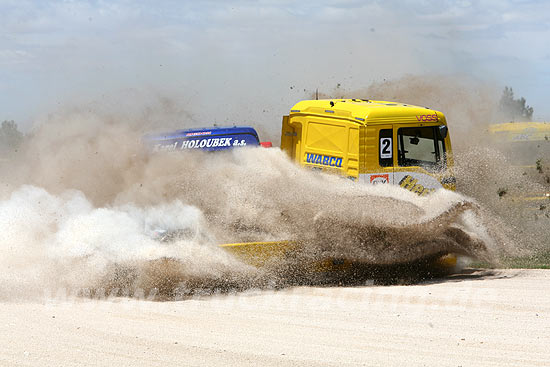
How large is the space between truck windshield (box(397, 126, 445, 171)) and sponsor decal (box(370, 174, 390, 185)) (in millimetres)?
345

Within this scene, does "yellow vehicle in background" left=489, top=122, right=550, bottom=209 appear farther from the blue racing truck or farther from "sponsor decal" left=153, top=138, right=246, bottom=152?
"sponsor decal" left=153, top=138, right=246, bottom=152

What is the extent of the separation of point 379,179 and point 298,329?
3.74 m

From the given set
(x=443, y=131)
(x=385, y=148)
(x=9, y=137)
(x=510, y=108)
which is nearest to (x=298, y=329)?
(x=385, y=148)

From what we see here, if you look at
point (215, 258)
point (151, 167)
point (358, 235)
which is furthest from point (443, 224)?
point (151, 167)

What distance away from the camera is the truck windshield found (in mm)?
11117

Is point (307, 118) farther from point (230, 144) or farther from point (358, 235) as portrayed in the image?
point (358, 235)

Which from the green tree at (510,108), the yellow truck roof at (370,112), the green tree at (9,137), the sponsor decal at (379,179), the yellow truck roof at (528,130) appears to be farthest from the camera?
the yellow truck roof at (528,130)

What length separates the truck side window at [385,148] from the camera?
10969 millimetres

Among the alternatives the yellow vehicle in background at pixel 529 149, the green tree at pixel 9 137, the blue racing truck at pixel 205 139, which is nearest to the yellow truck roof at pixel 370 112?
the blue racing truck at pixel 205 139

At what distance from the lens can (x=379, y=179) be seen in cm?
1092

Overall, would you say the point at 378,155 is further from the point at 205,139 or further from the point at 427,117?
the point at 205,139

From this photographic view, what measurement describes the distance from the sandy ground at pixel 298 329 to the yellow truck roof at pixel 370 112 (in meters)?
2.72

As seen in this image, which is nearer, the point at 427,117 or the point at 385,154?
the point at 385,154

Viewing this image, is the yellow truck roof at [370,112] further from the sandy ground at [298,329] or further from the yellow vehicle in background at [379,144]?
the sandy ground at [298,329]
